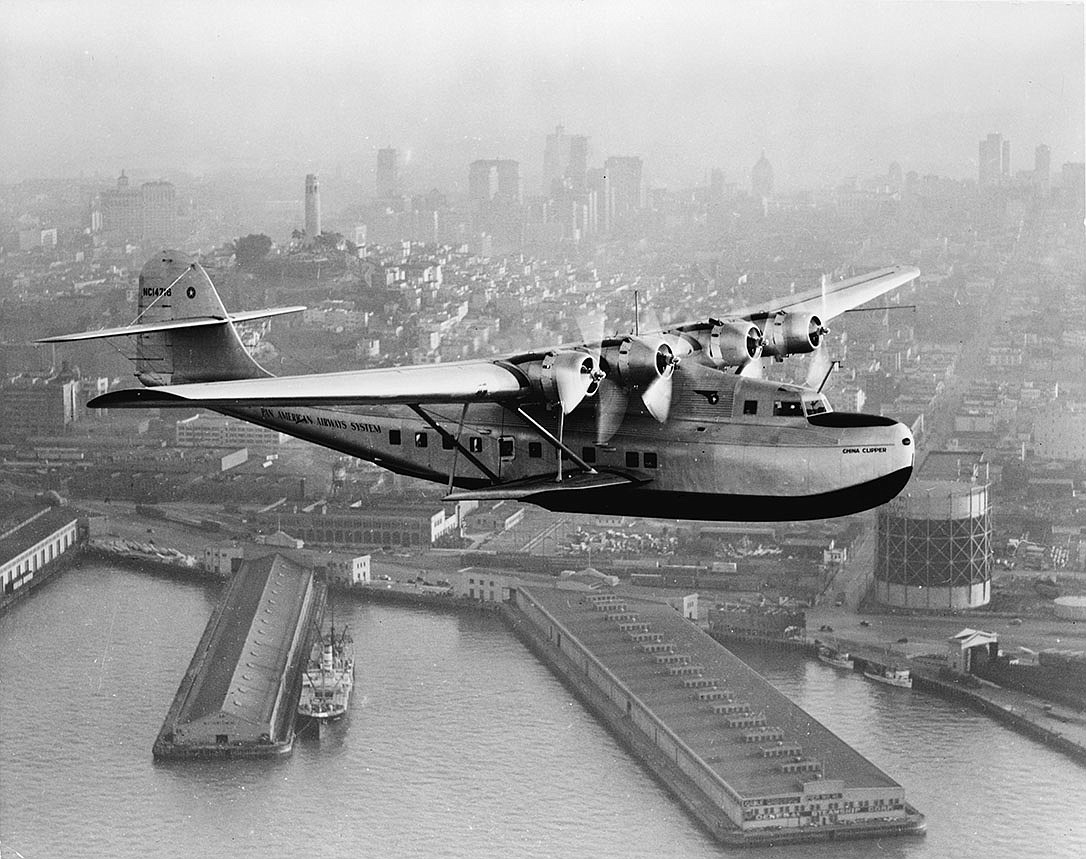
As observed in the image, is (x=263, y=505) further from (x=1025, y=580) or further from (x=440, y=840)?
(x=1025, y=580)

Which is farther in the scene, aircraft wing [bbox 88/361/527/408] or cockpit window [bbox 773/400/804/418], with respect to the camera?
cockpit window [bbox 773/400/804/418]

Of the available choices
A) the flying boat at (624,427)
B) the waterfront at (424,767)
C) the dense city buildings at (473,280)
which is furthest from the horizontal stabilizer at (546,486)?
the dense city buildings at (473,280)

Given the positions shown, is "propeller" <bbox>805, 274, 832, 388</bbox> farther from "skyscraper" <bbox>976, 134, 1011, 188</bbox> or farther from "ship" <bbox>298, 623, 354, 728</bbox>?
"skyscraper" <bbox>976, 134, 1011, 188</bbox>

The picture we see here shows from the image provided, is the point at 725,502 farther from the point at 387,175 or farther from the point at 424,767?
the point at 387,175

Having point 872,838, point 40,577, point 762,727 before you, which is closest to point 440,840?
point 762,727

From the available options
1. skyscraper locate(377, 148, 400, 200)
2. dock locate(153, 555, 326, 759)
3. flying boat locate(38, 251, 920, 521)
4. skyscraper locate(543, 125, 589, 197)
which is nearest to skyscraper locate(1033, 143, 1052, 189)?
skyscraper locate(543, 125, 589, 197)
